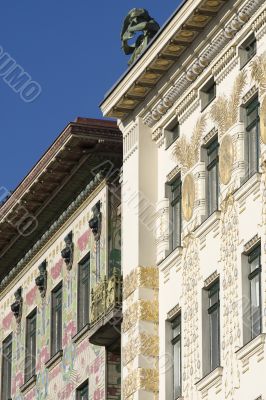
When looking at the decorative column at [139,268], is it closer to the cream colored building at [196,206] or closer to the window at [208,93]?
the cream colored building at [196,206]

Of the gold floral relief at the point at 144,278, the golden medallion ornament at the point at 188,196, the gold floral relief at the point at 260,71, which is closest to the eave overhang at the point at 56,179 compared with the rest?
the gold floral relief at the point at 144,278

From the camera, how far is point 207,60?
40.8 metres

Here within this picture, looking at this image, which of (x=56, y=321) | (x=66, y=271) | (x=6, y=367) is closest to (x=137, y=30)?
(x=66, y=271)

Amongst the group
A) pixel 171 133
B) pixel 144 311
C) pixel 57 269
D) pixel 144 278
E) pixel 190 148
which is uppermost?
pixel 57 269

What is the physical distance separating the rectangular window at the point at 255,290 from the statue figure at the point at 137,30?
27.5 ft

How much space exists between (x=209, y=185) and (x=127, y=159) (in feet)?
15.4

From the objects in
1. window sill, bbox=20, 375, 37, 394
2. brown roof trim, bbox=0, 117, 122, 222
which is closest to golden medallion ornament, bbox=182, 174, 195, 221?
brown roof trim, bbox=0, 117, 122, 222

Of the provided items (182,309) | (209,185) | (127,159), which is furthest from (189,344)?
(127,159)

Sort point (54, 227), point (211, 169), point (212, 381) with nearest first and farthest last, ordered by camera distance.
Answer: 1. point (212, 381)
2. point (211, 169)
3. point (54, 227)

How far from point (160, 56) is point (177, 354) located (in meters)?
6.70

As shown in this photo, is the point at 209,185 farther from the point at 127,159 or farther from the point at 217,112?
the point at 127,159

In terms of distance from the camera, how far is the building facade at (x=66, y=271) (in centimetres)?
4512

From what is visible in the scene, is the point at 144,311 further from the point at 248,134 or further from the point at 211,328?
the point at 248,134

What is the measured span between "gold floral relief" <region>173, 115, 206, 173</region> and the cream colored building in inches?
0.9
